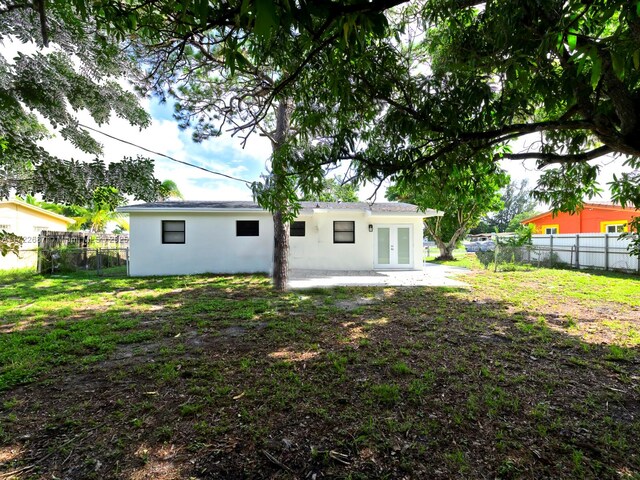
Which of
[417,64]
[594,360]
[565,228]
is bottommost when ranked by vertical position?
[594,360]

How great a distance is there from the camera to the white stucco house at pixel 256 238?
11.8 meters

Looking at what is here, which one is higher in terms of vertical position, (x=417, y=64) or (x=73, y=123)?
(x=417, y=64)

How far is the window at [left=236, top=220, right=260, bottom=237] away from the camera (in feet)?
41.1

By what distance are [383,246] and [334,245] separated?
2185 mm

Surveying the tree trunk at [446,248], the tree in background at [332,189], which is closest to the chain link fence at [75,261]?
the tree in background at [332,189]

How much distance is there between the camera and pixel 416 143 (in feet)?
13.8

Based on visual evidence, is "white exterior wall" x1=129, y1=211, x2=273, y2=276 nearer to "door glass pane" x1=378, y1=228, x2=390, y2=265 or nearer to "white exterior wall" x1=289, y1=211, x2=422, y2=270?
"white exterior wall" x1=289, y1=211, x2=422, y2=270

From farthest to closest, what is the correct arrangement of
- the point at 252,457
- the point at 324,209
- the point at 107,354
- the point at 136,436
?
the point at 324,209 → the point at 107,354 → the point at 136,436 → the point at 252,457

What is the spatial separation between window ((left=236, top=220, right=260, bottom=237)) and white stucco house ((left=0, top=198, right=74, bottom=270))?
337 inches

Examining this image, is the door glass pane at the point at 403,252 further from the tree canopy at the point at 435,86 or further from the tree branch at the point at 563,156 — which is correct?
the tree branch at the point at 563,156

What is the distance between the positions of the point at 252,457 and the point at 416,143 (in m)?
3.94

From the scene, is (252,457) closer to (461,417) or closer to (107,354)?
(461,417)

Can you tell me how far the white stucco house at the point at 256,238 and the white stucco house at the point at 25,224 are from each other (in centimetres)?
555

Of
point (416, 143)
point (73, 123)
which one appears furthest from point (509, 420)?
point (73, 123)
